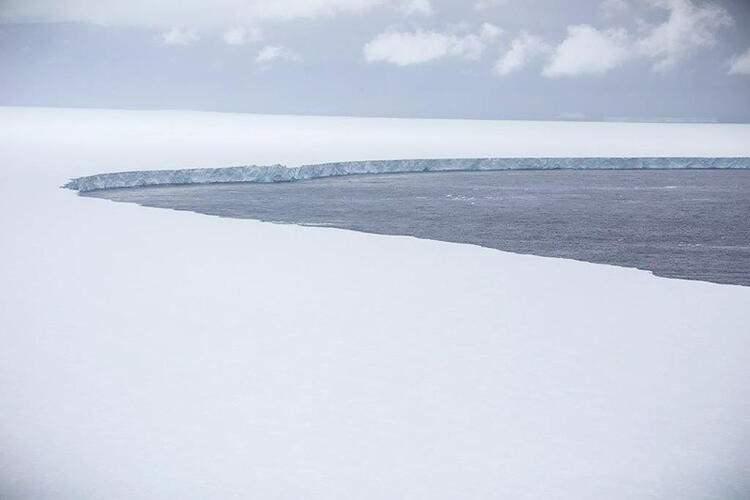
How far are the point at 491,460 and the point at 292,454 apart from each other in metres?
0.95

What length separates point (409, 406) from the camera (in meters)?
6.01

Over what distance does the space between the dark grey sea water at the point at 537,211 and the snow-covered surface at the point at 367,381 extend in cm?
184

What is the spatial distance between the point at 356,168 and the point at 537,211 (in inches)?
626

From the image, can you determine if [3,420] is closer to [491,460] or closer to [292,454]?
[292,454]

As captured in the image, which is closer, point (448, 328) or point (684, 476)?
point (684, 476)

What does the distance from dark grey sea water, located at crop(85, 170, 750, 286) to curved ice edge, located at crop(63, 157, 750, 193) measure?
897 millimetres

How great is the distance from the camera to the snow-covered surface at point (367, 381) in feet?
16.2

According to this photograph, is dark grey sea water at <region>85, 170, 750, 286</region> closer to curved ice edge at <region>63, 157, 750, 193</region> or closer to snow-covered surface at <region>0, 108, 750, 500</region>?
curved ice edge at <region>63, 157, 750, 193</region>

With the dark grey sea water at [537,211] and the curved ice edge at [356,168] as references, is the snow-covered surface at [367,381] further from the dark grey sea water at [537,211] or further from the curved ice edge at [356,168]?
the curved ice edge at [356,168]

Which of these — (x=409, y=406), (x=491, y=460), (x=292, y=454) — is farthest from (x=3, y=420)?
(x=491, y=460)

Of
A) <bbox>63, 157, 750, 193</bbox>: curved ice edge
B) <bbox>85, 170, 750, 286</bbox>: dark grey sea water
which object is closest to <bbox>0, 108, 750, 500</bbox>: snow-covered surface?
<bbox>85, 170, 750, 286</bbox>: dark grey sea water

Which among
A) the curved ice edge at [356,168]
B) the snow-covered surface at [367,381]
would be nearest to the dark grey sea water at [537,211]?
the curved ice edge at [356,168]

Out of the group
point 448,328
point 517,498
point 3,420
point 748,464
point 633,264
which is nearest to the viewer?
point 517,498

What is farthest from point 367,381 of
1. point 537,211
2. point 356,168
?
point 356,168
